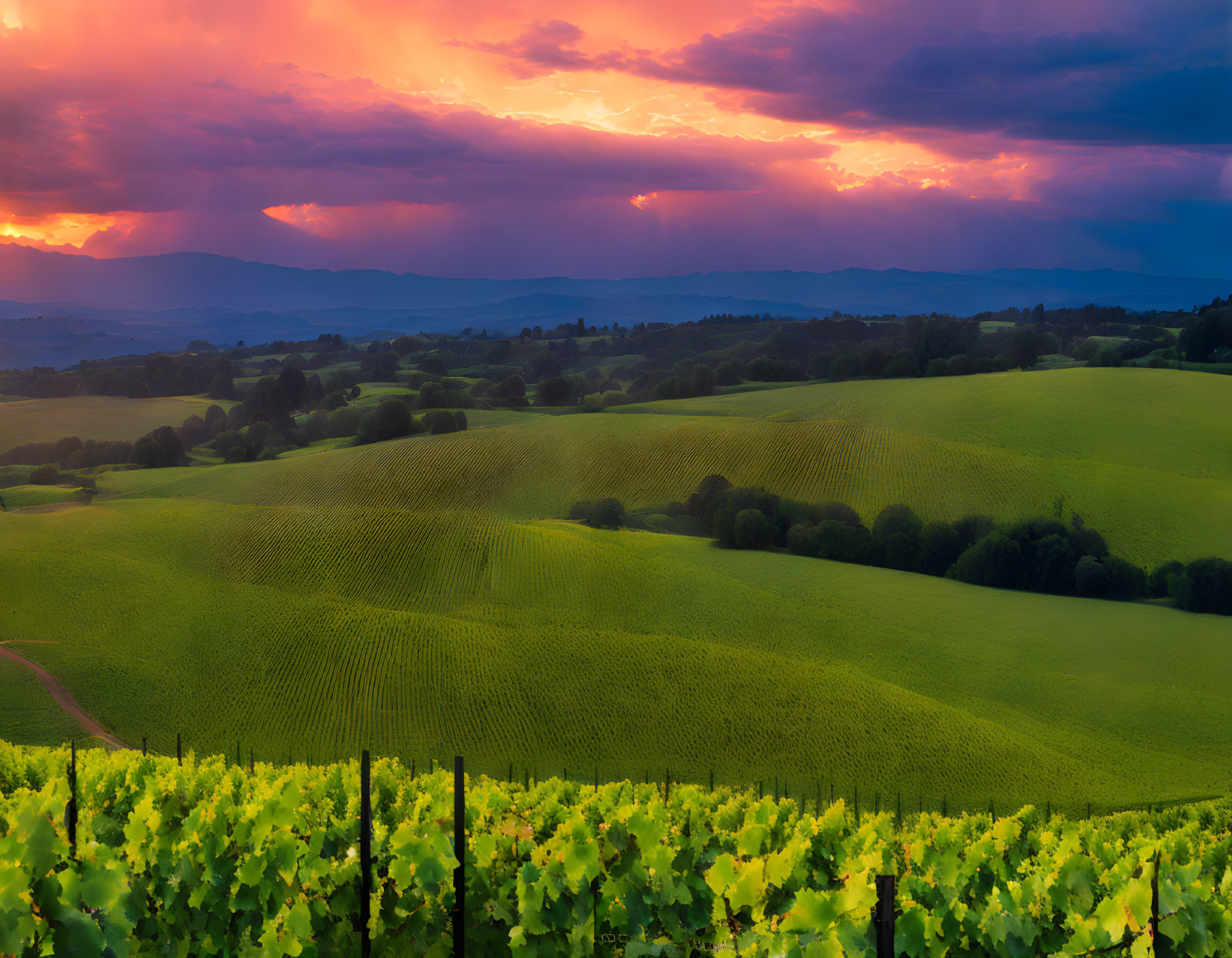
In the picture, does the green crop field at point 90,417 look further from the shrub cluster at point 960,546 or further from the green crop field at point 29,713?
the shrub cluster at point 960,546

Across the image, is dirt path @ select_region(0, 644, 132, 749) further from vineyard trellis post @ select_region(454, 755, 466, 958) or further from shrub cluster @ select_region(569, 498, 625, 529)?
vineyard trellis post @ select_region(454, 755, 466, 958)

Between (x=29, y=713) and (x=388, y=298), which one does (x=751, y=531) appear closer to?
(x=29, y=713)

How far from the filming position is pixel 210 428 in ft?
87.9

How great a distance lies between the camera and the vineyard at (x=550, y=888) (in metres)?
3.03

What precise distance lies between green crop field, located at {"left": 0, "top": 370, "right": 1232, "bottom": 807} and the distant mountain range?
6.26 metres

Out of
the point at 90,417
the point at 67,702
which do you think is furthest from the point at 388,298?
the point at 67,702

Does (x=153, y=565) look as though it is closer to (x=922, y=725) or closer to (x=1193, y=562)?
(x=922, y=725)

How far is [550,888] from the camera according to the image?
3.60 metres

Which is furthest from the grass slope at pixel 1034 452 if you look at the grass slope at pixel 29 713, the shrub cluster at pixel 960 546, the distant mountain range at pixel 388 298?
the grass slope at pixel 29 713

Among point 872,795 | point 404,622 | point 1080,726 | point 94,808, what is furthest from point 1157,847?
point 404,622

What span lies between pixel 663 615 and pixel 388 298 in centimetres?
2422

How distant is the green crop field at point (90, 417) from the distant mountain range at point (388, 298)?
2.70 metres

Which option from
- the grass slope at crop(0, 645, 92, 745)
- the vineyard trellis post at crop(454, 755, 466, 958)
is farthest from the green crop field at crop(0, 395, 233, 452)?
the vineyard trellis post at crop(454, 755, 466, 958)

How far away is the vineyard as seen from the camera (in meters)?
3.03
